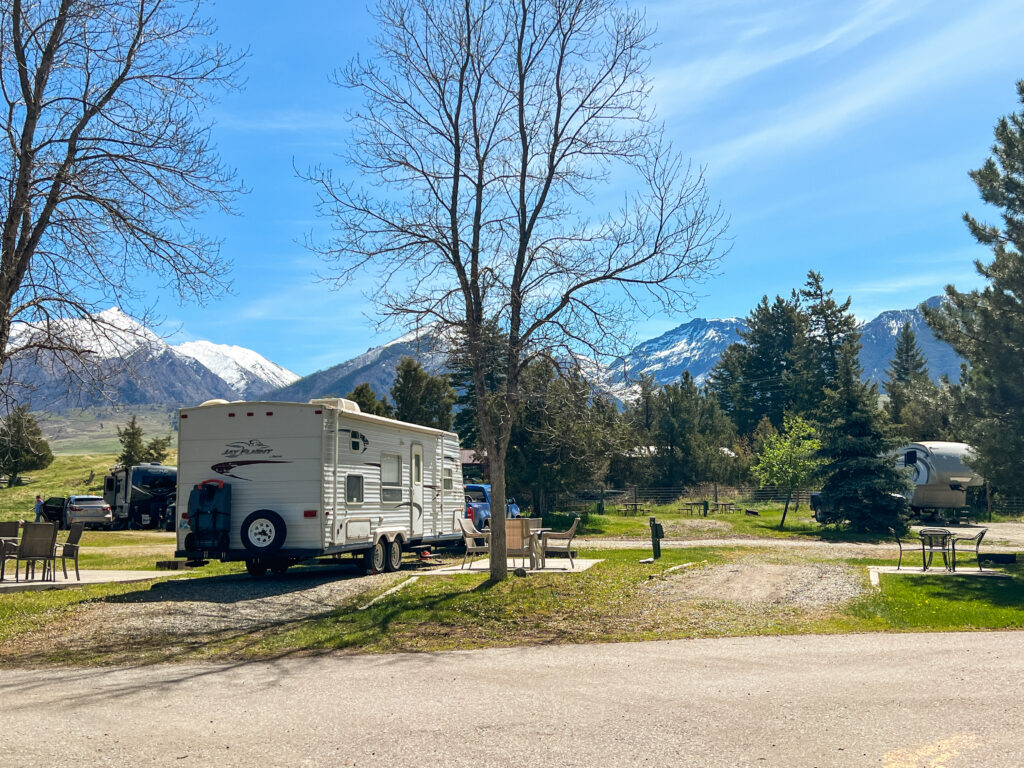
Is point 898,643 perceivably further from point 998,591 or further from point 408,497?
point 408,497

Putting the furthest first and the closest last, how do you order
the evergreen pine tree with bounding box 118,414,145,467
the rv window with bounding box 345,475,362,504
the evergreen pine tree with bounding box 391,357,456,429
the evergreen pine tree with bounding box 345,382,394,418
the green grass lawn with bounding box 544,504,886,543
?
the evergreen pine tree with bounding box 118,414,145,467 < the evergreen pine tree with bounding box 391,357,456,429 < the evergreen pine tree with bounding box 345,382,394,418 < the green grass lawn with bounding box 544,504,886,543 < the rv window with bounding box 345,475,362,504

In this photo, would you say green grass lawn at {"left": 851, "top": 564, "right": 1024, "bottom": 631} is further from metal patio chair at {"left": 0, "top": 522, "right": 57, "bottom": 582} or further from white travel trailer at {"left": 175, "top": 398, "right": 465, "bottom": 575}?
metal patio chair at {"left": 0, "top": 522, "right": 57, "bottom": 582}

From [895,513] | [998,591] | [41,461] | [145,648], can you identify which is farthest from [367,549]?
[41,461]

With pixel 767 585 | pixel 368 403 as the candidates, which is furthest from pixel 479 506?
pixel 368 403

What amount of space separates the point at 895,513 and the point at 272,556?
22.8 metres

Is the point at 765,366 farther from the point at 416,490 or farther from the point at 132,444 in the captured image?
the point at 416,490

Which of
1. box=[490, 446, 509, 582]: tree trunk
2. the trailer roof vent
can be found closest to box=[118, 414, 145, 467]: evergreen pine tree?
the trailer roof vent

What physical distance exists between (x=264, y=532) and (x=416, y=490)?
433cm

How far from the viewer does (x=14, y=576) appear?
54.5 feet

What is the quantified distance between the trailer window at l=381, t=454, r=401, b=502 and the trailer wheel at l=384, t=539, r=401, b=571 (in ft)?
2.87

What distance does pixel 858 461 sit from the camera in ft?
98.1

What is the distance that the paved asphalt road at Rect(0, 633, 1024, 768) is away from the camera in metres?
5.51

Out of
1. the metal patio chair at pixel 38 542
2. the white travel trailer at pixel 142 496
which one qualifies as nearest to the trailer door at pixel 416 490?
the metal patio chair at pixel 38 542

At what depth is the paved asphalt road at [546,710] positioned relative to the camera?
5.51m
